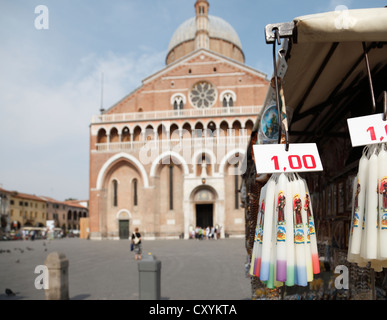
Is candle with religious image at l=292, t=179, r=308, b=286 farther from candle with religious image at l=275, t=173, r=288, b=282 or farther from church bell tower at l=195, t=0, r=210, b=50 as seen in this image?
church bell tower at l=195, t=0, r=210, b=50

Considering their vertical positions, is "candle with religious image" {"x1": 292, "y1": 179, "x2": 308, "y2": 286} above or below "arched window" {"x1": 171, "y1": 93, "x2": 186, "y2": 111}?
below

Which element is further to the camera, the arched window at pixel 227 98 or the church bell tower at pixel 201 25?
the church bell tower at pixel 201 25

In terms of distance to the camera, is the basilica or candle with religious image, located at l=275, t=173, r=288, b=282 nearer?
candle with religious image, located at l=275, t=173, r=288, b=282

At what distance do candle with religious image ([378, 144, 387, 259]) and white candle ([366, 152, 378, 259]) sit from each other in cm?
2

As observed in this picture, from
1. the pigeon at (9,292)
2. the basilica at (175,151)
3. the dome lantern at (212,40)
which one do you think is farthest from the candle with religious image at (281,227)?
the dome lantern at (212,40)

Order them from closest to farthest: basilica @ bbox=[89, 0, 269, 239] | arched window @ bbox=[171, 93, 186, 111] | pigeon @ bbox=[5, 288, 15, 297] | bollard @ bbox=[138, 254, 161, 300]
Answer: bollard @ bbox=[138, 254, 161, 300] < pigeon @ bbox=[5, 288, 15, 297] < basilica @ bbox=[89, 0, 269, 239] < arched window @ bbox=[171, 93, 186, 111]

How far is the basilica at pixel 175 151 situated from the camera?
98.1ft

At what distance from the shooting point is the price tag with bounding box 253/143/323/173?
1.90 meters

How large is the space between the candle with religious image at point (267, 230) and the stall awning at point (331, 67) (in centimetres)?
84

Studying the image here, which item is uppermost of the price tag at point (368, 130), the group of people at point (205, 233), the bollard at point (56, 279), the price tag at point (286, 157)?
the price tag at point (368, 130)

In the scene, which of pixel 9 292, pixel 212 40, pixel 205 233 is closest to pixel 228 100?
pixel 205 233

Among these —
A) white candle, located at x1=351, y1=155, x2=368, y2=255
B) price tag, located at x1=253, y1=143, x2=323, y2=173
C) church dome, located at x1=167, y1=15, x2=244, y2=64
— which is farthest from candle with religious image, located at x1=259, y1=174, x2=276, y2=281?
church dome, located at x1=167, y1=15, x2=244, y2=64

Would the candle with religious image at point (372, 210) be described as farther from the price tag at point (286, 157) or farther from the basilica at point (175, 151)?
the basilica at point (175, 151)
